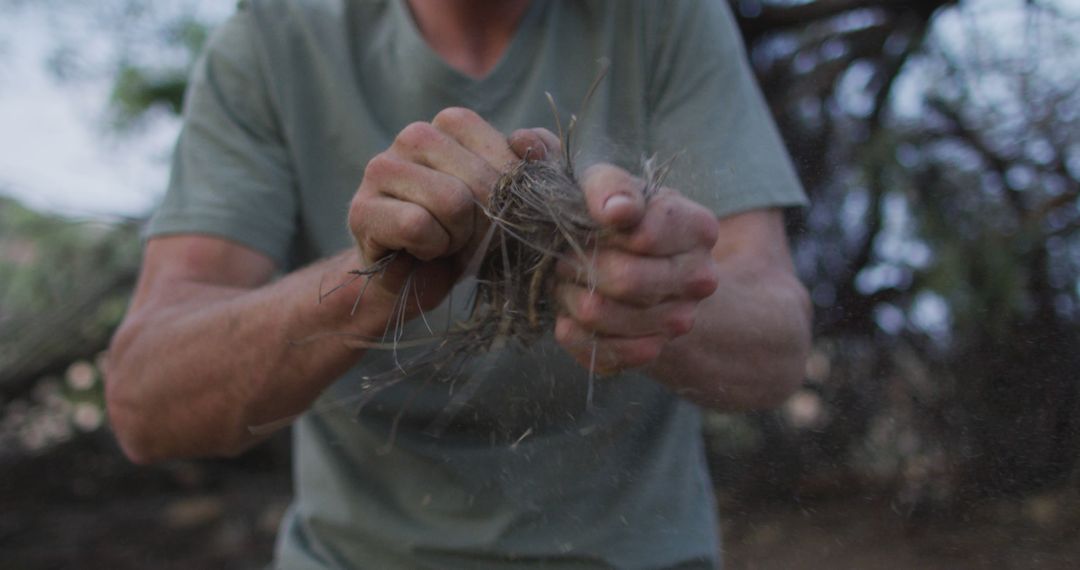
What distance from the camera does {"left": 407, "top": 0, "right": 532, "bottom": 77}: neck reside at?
5.03 feet

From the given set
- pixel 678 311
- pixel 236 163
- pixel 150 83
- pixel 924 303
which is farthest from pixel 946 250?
pixel 150 83

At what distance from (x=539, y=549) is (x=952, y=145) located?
0.96 meters

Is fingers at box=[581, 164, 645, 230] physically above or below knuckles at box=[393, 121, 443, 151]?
below

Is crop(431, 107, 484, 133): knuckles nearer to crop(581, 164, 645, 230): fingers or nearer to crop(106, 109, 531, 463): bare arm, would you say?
crop(106, 109, 531, 463): bare arm

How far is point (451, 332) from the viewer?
109 cm

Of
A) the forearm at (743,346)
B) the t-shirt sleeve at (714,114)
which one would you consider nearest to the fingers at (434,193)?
the forearm at (743,346)

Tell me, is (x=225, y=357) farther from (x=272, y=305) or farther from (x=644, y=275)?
(x=644, y=275)

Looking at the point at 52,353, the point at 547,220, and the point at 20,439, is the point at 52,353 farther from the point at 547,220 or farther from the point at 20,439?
the point at 547,220

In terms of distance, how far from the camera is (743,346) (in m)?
1.19

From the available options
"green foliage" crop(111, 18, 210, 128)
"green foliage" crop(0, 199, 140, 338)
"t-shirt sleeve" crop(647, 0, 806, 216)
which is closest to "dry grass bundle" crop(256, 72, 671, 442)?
"t-shirt sleeve" crop(647, 0, 806, 216)

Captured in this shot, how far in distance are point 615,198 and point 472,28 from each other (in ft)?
2.58

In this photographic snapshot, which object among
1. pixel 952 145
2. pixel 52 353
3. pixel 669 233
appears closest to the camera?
pixel 669 233

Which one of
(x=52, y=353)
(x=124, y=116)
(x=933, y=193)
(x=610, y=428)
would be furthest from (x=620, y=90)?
(x=52, y=353)

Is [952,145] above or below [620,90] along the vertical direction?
below
